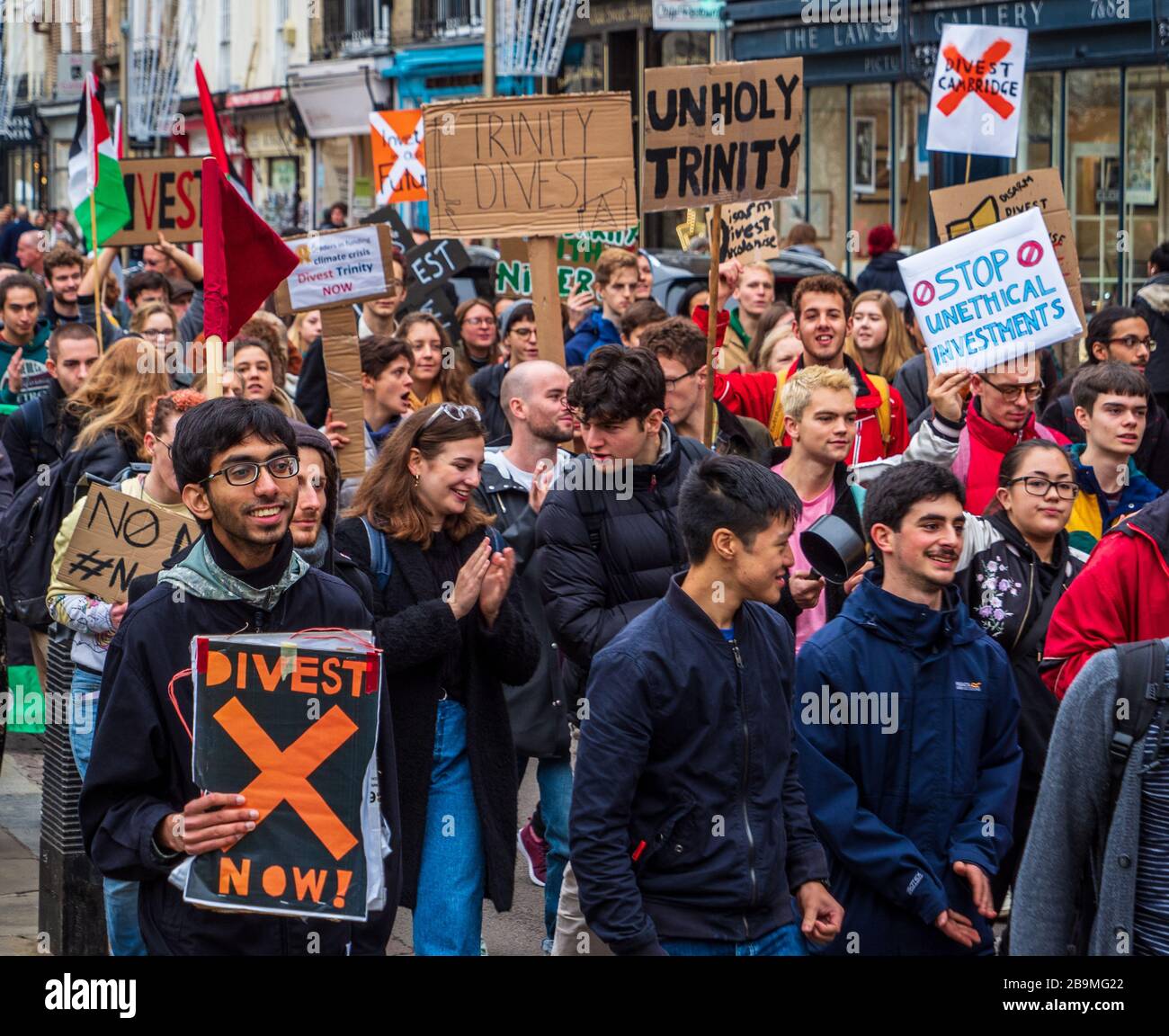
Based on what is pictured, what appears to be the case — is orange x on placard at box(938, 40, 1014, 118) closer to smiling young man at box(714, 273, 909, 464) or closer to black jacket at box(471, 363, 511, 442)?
black jacket at box(471, 363, 511, 442)

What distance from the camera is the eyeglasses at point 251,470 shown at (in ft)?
12.7

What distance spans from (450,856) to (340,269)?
186 inches

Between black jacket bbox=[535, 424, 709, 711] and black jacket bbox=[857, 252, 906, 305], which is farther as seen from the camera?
black jacket bbox=[857, 252, 906, 305]

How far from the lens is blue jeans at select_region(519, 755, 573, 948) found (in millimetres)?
6203

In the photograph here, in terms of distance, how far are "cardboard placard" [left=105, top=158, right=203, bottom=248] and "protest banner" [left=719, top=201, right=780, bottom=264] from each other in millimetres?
3435

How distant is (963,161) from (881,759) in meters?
19.5

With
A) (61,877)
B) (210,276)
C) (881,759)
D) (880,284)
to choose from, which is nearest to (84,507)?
(210,276)

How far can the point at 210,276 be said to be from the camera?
230 inches

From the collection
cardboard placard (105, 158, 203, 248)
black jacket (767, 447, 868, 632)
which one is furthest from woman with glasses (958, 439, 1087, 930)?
cardboard placard (105, 158, 203, 248)

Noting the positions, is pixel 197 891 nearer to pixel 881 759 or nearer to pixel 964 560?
pixel 881 759

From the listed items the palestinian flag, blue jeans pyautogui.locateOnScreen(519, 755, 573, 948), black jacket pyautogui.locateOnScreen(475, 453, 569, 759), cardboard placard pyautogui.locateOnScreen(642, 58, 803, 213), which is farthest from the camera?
the palestinian flag

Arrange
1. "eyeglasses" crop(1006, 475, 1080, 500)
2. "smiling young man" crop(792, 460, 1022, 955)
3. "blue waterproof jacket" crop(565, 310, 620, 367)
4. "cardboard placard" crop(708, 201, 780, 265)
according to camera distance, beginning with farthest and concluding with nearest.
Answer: "cardboard placard" crop(708, 201, 780, 265)
"blue waterproof jacket" crop(565, 310, 620, 367)
"eyeglasses" crop(1006, 475, 1080, 500)
"smiling young man" crop(792, 460, 1022, 955)

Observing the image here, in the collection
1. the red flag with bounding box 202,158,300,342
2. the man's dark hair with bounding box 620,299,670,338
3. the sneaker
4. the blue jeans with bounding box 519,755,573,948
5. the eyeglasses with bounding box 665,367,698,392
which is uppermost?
the red flag with bounding box 202,158,300,342

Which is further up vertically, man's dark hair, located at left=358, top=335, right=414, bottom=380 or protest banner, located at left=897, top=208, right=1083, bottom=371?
protest banner, located at left=897, top=208, right=1083, bottom=371
